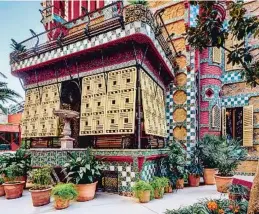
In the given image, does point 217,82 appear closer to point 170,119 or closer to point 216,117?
point 216,117

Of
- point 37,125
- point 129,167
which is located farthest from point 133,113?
point 37,125

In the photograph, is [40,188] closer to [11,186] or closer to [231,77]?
[11,186]

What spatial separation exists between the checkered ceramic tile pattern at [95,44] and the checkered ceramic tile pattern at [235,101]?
3.68m

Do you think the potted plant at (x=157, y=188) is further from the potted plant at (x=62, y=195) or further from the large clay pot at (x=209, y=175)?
the large clay pot at (x=209, y=175)

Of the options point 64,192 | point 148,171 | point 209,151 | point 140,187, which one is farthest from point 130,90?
point 209,151

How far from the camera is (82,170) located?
6328mm

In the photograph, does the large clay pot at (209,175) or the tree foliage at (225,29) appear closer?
the tree foliage at (225,29)

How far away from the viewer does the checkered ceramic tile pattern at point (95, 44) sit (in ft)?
22.4

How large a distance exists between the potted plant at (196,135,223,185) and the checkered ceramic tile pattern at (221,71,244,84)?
3.68 meters

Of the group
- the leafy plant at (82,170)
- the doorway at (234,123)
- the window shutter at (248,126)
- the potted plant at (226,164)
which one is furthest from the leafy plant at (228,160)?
the leafy plant at (82,170)

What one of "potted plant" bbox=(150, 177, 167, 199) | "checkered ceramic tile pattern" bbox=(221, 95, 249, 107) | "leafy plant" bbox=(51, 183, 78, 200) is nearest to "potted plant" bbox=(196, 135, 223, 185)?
"checkered ceramic tile pattern" bbox=(221, 95, 249, 107)

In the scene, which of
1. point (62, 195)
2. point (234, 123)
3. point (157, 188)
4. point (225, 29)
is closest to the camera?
point (225, 29)

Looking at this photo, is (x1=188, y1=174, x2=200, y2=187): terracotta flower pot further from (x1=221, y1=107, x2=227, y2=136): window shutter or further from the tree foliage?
the tree foliage

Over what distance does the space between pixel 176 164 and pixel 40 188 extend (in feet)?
13.8
